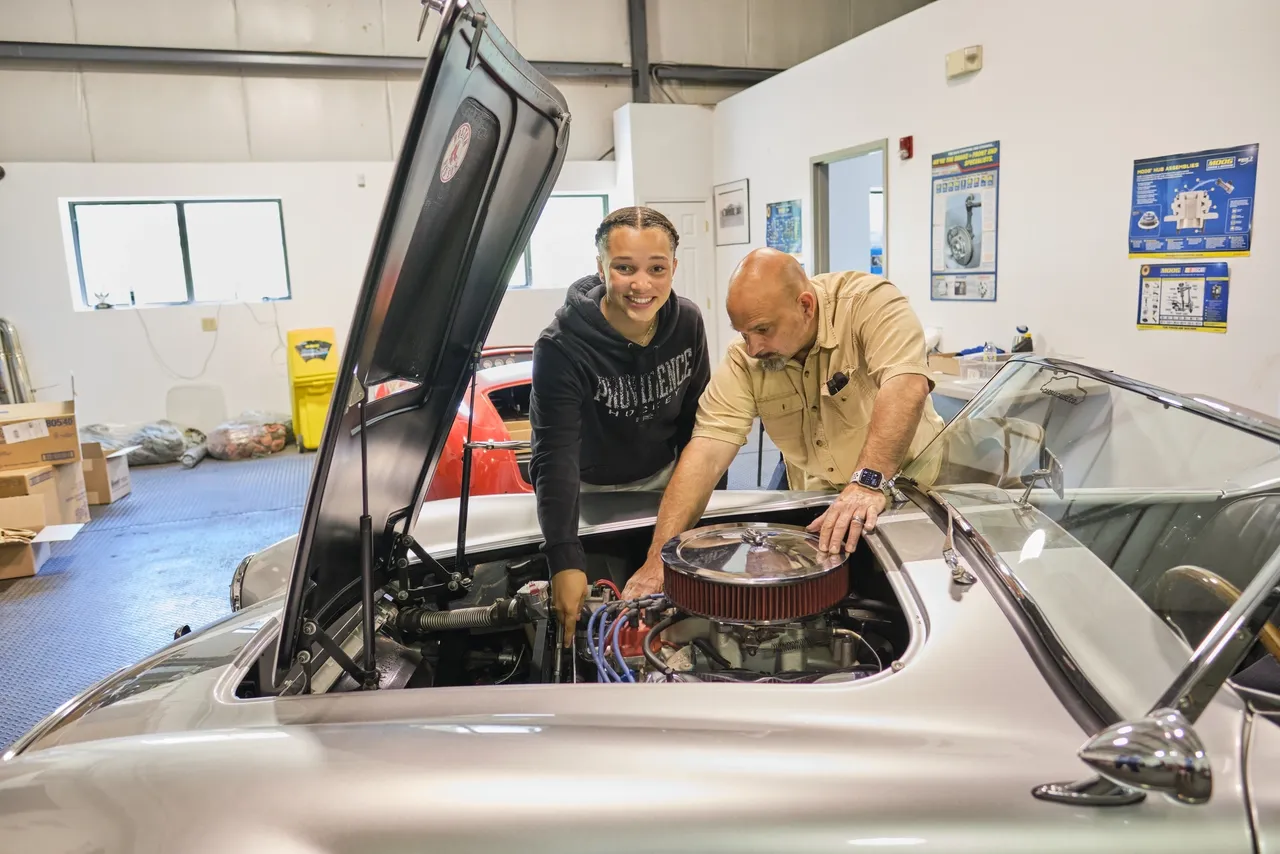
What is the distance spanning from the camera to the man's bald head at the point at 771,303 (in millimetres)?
2049

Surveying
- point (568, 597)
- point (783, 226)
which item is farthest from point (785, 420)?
point (783, 226)

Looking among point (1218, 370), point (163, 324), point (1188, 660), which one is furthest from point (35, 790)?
point (163, 324)

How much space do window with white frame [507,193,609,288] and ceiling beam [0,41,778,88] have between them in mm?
1320

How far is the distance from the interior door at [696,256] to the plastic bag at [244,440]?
421 cm

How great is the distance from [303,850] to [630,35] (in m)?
8.91

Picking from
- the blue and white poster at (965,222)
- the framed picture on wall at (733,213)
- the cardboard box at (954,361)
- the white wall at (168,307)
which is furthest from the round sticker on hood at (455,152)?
the framed picture on wall at (733,213)

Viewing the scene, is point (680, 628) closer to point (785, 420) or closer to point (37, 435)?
point (785, 420)

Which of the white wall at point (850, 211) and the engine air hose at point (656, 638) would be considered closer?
the engine air hose at point (656, 638)

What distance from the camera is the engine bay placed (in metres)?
1.34

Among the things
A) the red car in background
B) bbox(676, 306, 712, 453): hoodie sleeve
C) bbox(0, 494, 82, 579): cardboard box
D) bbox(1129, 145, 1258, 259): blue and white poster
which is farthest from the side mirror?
bbox(0, 494, 82, 579): cardboard box

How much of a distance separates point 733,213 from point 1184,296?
490cm

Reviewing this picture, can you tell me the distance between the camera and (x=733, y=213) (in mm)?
8125

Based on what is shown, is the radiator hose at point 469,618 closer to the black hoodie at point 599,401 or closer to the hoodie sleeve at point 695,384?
the black hoodie at point 599,401

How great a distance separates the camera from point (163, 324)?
772 cm
